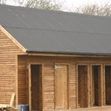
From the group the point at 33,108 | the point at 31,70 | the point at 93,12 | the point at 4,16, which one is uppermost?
the point at 93,12

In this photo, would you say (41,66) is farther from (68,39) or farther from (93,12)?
(93,12)

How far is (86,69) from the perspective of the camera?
107 ft

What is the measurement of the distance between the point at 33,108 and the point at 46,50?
3.32 m

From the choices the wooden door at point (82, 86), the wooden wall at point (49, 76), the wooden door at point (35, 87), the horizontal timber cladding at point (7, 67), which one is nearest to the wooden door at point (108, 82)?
the wooden door at point (82, 86)

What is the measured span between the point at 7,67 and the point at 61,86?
3323mm

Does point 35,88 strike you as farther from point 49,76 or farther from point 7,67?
point 7,67

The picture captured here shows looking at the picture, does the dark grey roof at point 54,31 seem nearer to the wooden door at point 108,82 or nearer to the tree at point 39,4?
the wooden door at point 108,82

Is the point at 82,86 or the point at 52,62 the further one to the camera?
the point at 82,86

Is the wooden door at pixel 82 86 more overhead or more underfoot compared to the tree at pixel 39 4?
more underfoot

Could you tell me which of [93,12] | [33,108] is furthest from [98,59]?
[93,12]

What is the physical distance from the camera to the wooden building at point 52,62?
1147 inches

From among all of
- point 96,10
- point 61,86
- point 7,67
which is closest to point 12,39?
point 7,67

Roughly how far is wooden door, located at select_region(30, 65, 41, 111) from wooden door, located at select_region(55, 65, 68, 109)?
996 millimetres

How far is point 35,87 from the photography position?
31.1m
